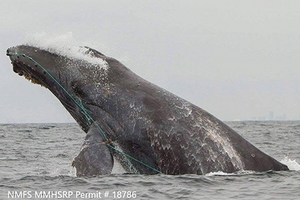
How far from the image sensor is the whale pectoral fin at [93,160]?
10852 mm

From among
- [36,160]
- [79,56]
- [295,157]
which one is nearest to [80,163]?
[79,56]

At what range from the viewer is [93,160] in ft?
35.9

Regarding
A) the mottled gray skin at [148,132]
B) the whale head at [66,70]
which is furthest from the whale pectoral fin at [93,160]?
the whale head at [66,70]

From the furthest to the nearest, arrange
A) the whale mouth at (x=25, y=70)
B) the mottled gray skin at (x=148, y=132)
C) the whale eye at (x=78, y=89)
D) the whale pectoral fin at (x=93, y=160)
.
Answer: the whale mouth at (x=25, y=70) → the whale eye at (x=78, y=89) → the mottled gray skin at (x=148, y=132) → the whale pectoral fin at (x=93, y=160)

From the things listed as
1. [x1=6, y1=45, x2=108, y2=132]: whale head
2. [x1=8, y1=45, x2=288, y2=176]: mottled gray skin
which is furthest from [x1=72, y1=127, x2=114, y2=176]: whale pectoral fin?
[x1=6, y1=45, x2=108, y2=132]: whale head

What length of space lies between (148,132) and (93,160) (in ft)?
4.57

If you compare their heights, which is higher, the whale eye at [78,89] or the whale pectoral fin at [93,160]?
the whale eye at [78,89]

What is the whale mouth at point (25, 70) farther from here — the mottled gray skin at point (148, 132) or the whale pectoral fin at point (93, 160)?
the whale pectoral fin at point (93, 160)

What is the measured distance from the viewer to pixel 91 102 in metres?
12.2

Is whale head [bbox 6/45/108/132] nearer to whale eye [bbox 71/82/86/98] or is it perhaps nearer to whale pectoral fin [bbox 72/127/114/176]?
whale eye [bbox 71/82/86/98]

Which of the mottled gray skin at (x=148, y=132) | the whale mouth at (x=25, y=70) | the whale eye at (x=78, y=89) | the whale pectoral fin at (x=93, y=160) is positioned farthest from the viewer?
the whale mouth at (x=25, y=70)

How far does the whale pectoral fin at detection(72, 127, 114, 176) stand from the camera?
427 inches

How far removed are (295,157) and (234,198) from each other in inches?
414

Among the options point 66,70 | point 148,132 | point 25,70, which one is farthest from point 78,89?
point 148,132
